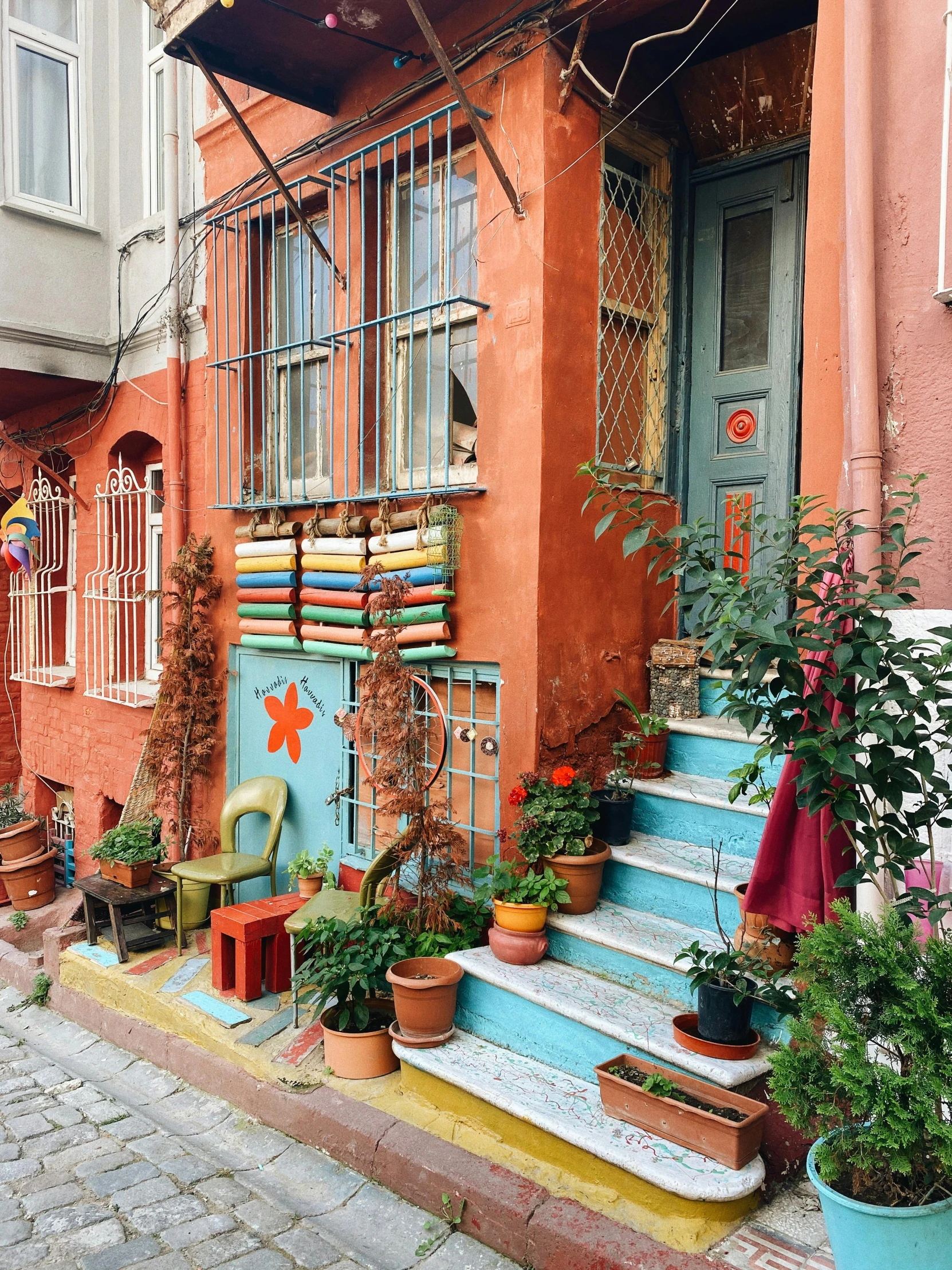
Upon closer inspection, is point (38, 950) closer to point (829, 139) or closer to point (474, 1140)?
point (474, 1140)

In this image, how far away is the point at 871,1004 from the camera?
239 cm

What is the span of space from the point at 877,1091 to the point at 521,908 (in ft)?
6.82

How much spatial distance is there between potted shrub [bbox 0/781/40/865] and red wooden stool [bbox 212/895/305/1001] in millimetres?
4113

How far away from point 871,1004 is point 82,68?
8.98 meters

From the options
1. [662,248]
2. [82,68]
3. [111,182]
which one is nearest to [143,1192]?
[662,248]

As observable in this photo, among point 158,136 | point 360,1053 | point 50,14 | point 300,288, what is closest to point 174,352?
point 300,288

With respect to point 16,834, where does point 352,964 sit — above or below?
above

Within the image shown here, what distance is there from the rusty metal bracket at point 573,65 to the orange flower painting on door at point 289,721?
3.64m

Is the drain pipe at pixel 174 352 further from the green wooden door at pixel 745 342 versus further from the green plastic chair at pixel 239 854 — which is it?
the green wooden door at pixel 745 342

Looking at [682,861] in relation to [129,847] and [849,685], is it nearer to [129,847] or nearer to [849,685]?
[849,685]

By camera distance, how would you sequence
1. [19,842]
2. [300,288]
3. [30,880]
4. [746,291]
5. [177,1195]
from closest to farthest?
[177,1195]
[746,291]
[300,288]
[30,880]
[19,842]

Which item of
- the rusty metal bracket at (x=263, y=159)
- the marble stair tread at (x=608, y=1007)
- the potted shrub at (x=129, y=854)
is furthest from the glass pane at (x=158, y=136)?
the marble stair tread at (x=608, y=1007)

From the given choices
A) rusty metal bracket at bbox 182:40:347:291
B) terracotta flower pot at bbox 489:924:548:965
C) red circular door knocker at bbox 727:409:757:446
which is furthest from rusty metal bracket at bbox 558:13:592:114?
terracotta flower pot at bbox 489:924:548:965

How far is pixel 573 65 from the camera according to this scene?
4.55 metres
